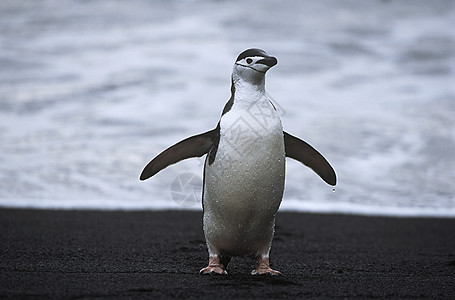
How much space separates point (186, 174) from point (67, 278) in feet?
12.5

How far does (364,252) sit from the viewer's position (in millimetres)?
3953

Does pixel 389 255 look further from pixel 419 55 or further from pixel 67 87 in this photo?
pixel 419 55

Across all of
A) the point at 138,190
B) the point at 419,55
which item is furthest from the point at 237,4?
the point at 138,190

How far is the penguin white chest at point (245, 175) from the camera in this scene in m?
2.85

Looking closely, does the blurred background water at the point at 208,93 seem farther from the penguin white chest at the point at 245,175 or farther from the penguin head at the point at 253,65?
the penguin head at the point at 253,65

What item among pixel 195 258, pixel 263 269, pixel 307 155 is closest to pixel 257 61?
pixel 307 155

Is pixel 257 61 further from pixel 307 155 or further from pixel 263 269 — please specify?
pixel 263 269

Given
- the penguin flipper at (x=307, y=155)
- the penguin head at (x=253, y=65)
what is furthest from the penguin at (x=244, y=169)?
the penguin flipper at (x=307, y=155)

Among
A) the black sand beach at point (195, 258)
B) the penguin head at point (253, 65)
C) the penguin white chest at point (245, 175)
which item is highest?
the penguin head at point (253, 65)

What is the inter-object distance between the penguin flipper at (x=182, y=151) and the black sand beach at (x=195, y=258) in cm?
49

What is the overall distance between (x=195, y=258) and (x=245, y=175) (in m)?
0.87

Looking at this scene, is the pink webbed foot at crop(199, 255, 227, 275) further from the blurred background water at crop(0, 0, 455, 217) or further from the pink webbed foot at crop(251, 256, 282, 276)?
the blurred background water at crop(0, 0, 455, 217)

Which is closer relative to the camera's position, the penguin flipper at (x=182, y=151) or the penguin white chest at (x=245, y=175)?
the penguin white chest at (x=245, y=175)

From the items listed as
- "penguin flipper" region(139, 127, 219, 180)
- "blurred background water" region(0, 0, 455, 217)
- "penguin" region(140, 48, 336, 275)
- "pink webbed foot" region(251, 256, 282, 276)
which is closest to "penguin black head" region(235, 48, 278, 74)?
"penguin" region(140, 48, 336, 275)
